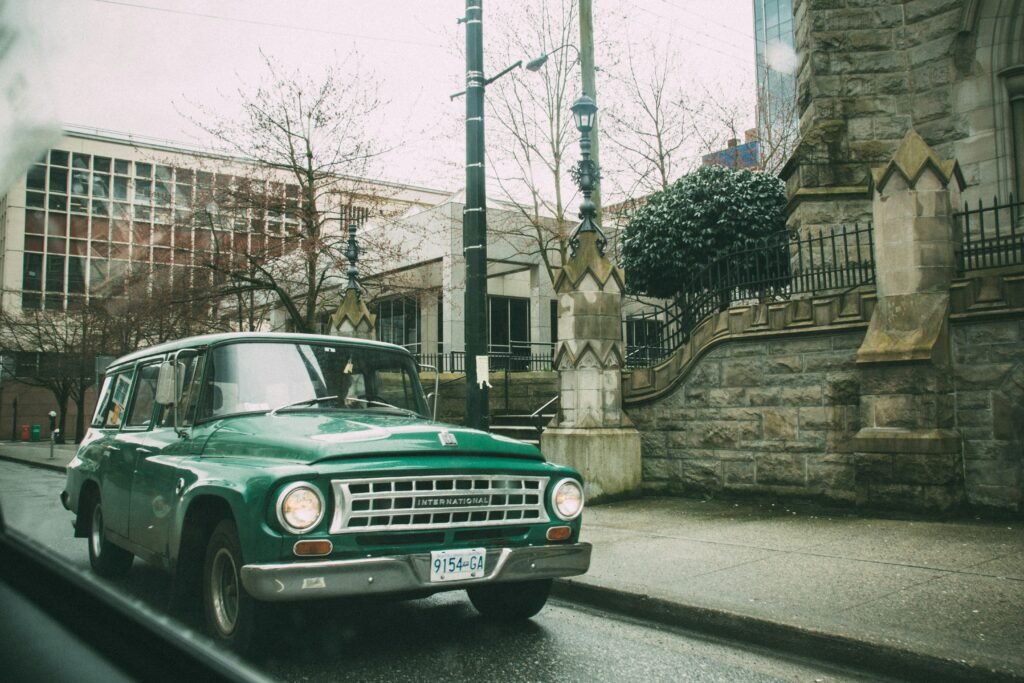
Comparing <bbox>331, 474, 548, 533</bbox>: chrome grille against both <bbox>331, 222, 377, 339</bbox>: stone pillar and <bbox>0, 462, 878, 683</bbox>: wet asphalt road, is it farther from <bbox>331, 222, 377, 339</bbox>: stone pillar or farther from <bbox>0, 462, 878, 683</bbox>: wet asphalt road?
<bbox>331, 222, 377, 339</bbox>: stone pillar

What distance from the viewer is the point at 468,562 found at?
177 inches

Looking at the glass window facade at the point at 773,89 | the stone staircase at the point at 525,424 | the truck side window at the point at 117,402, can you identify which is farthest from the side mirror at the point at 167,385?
the glass window facade at the point at 773,89

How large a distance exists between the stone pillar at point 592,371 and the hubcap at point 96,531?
593 cm

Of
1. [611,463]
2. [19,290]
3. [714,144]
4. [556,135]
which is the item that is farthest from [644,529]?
[714,144]

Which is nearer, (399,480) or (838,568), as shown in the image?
(399,480)

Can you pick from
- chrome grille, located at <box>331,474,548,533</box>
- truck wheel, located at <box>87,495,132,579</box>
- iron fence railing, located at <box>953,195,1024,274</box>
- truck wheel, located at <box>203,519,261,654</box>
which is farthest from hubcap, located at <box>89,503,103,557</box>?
iron fence railing, located at <box>953,195,1024,274</box>

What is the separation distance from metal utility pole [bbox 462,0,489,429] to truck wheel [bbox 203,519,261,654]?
15.8 feet

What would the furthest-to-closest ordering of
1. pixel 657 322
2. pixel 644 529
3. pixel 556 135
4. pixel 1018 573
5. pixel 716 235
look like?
pixel 556 135
pixel 716 235
pixel 657 322
pixel 644 529
pixel 1018 573

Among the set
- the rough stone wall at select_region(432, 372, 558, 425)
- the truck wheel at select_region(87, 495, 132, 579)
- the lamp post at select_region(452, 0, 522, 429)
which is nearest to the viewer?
the truck wheel at select_region(87, 495, 132, 579)

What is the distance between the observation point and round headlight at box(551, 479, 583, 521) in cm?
504

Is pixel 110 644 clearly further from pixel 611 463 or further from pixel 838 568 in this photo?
pixel 611 463

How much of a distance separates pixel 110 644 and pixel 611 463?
10.1 meters

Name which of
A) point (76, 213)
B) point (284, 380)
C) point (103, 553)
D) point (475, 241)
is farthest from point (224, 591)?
point (475, 241)

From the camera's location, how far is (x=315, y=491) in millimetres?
4180
